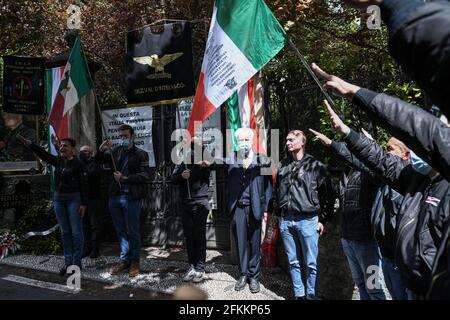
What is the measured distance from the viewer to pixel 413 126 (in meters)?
1.73

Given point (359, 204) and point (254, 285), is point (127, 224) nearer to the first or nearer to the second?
point (254, 285)

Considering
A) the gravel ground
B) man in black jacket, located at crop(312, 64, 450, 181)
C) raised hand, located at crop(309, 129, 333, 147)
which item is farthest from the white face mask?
man in black jacket, located at crop(312, 64, 450, 181)

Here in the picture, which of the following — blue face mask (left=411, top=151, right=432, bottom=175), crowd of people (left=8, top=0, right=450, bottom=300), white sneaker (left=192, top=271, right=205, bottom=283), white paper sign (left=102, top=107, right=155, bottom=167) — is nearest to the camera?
crowd of people (left=8, top=0, right=450, bottom=300)

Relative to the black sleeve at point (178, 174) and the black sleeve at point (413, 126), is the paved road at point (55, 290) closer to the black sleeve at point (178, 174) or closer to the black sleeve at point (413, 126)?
the black sleeve at point (178, 174)

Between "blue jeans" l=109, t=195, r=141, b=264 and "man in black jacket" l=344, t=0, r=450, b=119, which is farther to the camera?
"blue jeans" l=109, t=195, r=141, b=264

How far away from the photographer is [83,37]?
1137cm

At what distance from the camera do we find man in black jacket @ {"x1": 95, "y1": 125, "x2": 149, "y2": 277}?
260 inches

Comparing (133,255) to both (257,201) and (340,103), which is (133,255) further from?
(340,103)

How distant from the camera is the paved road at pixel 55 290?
5677 millimetres

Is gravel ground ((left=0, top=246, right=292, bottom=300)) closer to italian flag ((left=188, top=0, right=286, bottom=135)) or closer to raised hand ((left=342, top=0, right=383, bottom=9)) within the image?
italian flag ((left=188, top=0, right=286, bottom=135))

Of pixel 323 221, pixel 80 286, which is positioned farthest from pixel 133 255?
pixel 323 221

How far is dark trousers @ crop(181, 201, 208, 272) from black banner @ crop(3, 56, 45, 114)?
481 cm

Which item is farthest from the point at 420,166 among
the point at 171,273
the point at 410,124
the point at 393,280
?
the point at 171,273

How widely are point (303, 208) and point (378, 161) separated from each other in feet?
6.88
